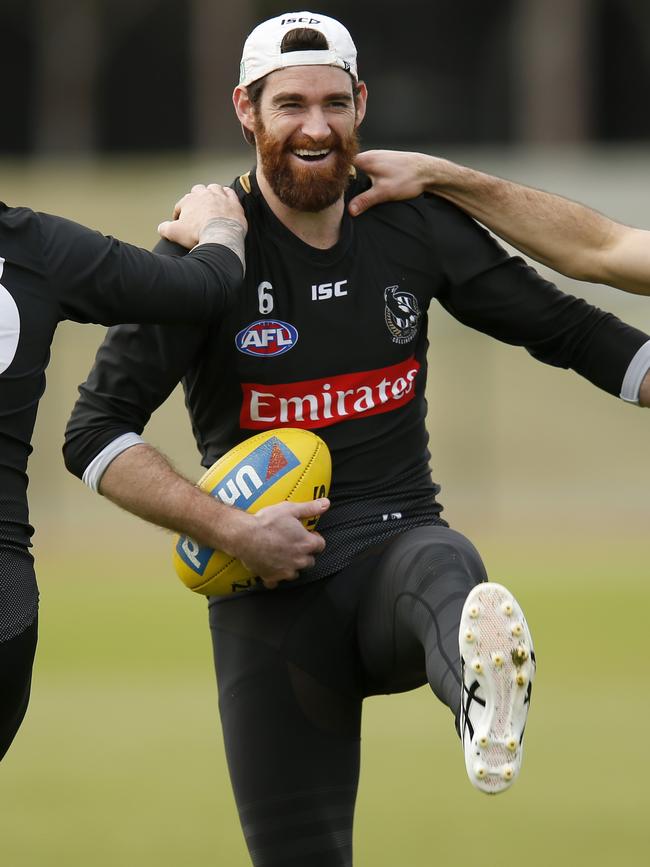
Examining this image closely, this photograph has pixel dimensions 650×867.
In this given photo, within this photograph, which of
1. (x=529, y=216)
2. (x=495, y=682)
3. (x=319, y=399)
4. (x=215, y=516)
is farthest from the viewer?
(x=529, y=216)

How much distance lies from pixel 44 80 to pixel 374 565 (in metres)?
17.0

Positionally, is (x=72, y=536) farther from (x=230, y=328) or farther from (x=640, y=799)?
(x=230, y=328)

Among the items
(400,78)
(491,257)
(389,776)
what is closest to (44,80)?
(400,78)

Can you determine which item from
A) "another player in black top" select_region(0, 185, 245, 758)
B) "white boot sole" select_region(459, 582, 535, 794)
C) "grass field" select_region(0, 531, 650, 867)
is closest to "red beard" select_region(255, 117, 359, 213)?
"another player in black top" select_region(0, 185, 245, 758)

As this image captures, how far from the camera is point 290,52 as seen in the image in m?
4.76

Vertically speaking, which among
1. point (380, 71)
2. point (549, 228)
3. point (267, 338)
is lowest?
point (380, 71)

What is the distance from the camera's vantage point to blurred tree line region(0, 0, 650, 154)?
1981cm

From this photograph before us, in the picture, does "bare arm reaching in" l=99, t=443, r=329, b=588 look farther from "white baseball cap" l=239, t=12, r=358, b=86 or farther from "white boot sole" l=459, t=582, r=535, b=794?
"white baseball cap" l=239, t=12, r=358, b=86

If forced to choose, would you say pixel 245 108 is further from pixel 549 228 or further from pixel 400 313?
pixel 549 228

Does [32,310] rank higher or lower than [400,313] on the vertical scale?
higher

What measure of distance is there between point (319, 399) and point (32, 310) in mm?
1117

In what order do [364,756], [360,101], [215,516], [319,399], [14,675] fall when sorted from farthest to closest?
[364,756]
[360,101]
[319,399]
[215,516]
[14,675]

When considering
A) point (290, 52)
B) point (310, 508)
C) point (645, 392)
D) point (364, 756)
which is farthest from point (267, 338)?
point (364, 756)

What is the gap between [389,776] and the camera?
758 centimetres
